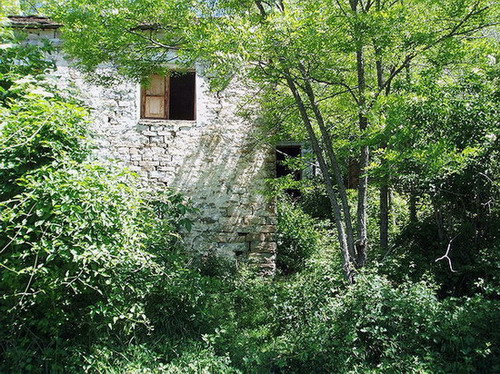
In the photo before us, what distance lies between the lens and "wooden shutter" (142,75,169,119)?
7918 mm

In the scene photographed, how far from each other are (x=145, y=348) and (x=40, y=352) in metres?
1.02

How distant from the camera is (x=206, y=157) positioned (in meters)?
7.51

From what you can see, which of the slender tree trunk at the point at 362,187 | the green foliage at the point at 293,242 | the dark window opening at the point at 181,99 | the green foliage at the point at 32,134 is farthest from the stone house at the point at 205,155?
the green foliage at the point at 32,134

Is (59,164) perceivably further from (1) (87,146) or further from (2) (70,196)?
(1) (87,146)

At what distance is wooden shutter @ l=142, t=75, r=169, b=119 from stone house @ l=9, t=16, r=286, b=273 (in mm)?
306

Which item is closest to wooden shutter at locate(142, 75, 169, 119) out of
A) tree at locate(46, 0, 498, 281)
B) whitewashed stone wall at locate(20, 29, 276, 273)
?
whitewashed stone wall at locate(20, 29, 276, 273)

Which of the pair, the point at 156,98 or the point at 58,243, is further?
the point at 156,98

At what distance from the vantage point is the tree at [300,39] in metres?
Result: 4.61

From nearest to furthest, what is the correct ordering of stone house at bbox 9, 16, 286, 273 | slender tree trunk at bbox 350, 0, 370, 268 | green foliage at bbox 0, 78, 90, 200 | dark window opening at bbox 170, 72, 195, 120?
1. green foliage at bbox 0, 78, 90, 200
2. slender tree trunk at bbox 350, 0, 370, 268
3. stone house at bbox 9, 16, 286, 273
4. dark window opening at bbox 170, 72, 195, 120

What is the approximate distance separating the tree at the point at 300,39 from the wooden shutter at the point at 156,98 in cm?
167

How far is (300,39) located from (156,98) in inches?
164

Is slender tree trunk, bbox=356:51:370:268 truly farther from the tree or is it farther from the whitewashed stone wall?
the whitewashed stone wall

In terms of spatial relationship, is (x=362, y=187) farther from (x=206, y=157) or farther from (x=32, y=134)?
(x=32, y=134)

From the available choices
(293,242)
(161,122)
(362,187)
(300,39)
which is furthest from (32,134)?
(293,242)
